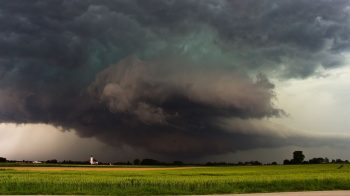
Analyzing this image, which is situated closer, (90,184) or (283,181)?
(90,184)

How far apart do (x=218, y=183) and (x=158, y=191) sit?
6829mm

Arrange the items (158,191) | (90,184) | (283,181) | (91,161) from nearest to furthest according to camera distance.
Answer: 1. (158,191)
2. (90,184)
3. (283,181)
4. (91,161)

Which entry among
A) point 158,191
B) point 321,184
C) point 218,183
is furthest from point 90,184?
point 321,184

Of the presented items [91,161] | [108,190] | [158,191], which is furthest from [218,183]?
[91,161]

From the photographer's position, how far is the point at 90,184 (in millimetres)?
44938

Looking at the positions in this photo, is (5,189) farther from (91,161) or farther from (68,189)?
(91,161)

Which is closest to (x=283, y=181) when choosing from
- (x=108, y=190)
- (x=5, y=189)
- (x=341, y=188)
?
(x=341, y=188)

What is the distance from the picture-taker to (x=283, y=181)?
48.8 meters

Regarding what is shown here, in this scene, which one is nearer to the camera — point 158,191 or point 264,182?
point 158,191

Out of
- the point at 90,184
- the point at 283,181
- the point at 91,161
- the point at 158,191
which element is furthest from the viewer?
the point at 91,161

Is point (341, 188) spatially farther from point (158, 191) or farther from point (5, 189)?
point (5, 189)

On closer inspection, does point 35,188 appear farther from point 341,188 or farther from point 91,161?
point 91,161

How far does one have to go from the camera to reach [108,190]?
42.2 metres

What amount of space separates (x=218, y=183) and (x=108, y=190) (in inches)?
411
